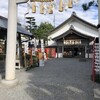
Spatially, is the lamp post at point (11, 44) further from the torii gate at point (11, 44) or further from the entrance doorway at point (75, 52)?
the entrance doorway at point (75, 52)

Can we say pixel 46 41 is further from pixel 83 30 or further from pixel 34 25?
pixel 34 25

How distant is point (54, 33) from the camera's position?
38094mm

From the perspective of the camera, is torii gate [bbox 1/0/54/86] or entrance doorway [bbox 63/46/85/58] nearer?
torii gate [bbox 1/0/54/86]

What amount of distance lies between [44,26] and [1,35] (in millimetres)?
39963

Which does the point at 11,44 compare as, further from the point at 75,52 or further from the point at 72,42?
the point at 75,52

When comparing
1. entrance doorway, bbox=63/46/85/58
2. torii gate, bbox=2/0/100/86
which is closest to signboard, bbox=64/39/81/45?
entrance doorway, bbox=63/46/85/58

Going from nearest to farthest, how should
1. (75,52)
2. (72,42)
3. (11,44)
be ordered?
(11,44)
(72,42)
(75,52)

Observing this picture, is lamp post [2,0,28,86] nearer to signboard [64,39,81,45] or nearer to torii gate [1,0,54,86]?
torii gate [1,0,54,86]

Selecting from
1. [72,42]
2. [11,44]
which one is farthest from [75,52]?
[11,44]

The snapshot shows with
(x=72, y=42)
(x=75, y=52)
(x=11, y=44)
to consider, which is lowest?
(x=75, y=52)

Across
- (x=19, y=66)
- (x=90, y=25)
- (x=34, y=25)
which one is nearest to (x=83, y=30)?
(x=90, y=25)

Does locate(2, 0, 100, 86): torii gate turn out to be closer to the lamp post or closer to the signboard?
the lamp post

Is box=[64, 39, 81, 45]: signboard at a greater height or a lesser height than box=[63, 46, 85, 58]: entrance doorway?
greater

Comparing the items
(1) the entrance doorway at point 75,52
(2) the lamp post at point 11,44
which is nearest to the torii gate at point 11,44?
(2) the lamp post at point 11,44
